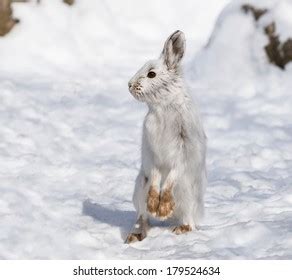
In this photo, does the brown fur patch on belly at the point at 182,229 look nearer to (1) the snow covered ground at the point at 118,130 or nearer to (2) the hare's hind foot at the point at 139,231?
(1) the snow covered ground at the point at 118,130

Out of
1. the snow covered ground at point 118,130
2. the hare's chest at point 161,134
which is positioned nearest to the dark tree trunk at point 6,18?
the snow covered ground at point 118,130

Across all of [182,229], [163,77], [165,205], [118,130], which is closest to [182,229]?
[182,229]

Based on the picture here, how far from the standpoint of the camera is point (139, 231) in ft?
19.5

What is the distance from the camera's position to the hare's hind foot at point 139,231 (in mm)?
5875

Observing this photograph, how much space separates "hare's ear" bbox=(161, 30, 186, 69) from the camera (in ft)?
19.5

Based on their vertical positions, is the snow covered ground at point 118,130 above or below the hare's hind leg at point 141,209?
above

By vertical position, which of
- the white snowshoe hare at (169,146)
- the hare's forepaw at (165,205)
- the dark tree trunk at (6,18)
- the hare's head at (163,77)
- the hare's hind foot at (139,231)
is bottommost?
the hare's hind foot at (139,231)

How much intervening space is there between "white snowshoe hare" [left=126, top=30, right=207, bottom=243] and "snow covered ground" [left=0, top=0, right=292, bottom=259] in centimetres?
21

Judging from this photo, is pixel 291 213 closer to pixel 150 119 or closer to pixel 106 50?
pixel 150 119

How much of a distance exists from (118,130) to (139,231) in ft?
11.1

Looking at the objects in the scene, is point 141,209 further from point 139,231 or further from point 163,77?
point 163,77

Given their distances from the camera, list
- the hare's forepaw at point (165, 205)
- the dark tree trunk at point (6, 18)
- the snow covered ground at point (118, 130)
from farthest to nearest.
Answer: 1. the dark tree trunk at point (6, 18)
2. the hare's forepaw at point (165, 205)
3. the snow covered ground at point (118, 130)

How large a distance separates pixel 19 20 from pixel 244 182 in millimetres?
5891

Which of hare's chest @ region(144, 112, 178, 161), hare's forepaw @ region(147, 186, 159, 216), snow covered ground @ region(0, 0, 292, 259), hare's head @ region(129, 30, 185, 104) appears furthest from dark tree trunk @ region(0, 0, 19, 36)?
hare's forepaw @ region(147, 186, 159, 216)
